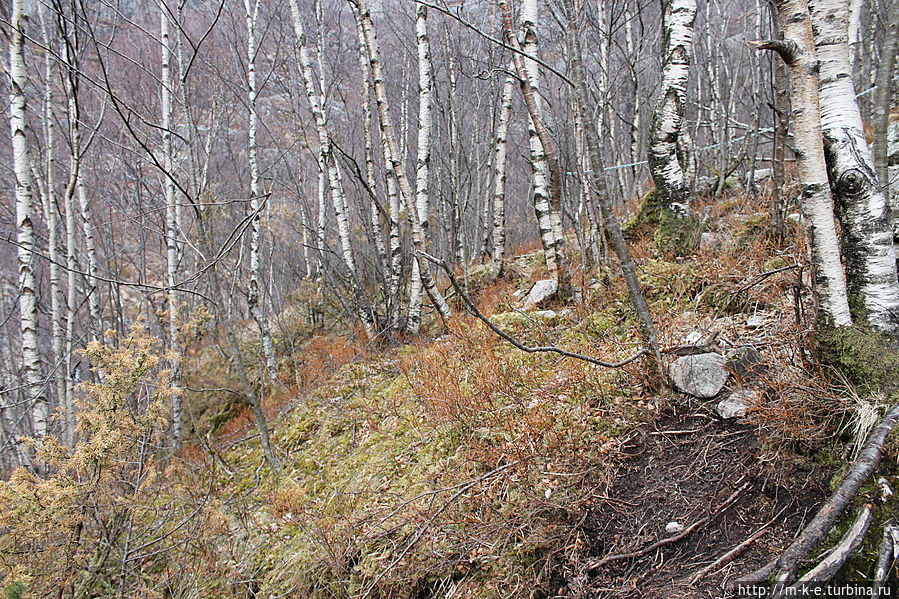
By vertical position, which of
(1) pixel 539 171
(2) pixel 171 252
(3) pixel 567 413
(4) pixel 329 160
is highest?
(4) pixel 329 160

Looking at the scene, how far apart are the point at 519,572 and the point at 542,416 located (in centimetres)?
101

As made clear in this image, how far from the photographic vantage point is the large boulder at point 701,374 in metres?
2.79

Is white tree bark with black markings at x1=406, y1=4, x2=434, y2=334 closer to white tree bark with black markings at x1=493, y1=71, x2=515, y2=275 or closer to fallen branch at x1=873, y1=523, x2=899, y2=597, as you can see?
white tree bark with black markings at x1=493, y1=71, x2=515, y2=275

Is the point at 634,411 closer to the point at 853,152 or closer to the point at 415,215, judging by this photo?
the point at 853,152

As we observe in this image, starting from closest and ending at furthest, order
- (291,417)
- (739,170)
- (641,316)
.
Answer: (641,316)
(291,417)
(739,170)

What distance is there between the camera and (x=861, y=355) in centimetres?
197

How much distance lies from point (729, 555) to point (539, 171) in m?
4.61

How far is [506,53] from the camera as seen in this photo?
852 centimetres

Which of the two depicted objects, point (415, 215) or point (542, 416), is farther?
point (415, 215)

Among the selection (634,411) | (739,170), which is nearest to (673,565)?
(634,411)

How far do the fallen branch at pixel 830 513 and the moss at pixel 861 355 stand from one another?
9.6 inches

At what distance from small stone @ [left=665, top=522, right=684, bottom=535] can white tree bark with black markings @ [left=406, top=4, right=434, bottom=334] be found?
414 cm

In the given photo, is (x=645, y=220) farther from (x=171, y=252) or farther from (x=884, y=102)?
(x=171, y=252)

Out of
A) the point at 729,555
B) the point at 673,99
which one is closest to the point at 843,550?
the point at 729,555
